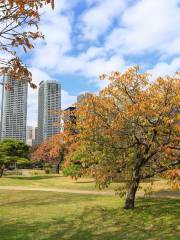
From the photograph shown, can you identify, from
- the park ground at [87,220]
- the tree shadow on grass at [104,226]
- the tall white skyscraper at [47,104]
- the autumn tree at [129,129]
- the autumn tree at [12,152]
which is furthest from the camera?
the tall white skyscraper at [47,104]

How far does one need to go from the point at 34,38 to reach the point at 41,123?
9066 cm

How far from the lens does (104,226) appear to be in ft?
42.0

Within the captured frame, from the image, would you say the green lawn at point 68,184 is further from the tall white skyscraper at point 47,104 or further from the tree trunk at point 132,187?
the tree trunk at point 132,187

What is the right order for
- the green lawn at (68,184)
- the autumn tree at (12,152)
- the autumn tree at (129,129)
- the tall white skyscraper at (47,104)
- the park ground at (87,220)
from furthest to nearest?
the tall white skyscraper at (47,104), the autumn tree at (12,152), the green lawn at (68,184), the autumn tree at (129,129), the park ground at (87,220)

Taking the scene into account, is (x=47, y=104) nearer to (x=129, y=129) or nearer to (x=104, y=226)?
(x=129, y=129)

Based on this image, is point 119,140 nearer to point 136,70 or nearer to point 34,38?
point 136,70

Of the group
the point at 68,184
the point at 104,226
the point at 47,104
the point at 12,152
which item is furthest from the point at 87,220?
the point at 47,104

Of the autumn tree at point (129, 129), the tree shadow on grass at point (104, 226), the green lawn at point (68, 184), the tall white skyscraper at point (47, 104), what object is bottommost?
the tree shadow on grass at point (104, 226)

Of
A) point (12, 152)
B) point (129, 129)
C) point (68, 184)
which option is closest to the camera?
point (129, 129)

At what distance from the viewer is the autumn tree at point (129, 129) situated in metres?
15.2

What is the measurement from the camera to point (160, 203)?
1892cm

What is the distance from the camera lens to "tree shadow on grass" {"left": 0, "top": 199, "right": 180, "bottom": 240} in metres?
11.1

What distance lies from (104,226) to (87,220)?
1344 millimetres

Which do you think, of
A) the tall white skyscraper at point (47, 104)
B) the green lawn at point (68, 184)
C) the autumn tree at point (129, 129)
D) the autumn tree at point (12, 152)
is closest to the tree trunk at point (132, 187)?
the autumn tree at point (129, 129)
